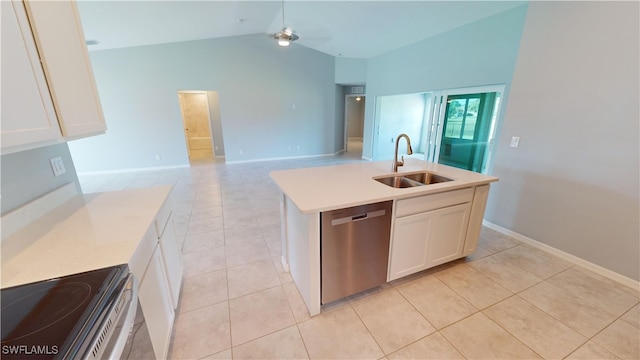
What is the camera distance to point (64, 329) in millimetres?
663

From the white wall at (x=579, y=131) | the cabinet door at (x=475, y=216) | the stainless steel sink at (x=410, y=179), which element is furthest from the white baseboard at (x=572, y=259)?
the stainless steel sink at (x=410, y=179)

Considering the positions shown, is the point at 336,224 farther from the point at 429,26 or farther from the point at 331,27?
the point at 331,27

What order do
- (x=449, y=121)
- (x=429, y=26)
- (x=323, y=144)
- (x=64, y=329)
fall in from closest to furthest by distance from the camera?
(x=64, y=329)
(x=429, y=26)
(x=449, y=121)
(x=323, y=144)

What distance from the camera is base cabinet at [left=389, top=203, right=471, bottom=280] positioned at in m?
1.88

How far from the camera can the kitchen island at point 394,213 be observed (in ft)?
5.30

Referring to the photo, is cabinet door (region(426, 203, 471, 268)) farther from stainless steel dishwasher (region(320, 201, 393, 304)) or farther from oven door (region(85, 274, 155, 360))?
oven door (region(85, 274, 155, 360))

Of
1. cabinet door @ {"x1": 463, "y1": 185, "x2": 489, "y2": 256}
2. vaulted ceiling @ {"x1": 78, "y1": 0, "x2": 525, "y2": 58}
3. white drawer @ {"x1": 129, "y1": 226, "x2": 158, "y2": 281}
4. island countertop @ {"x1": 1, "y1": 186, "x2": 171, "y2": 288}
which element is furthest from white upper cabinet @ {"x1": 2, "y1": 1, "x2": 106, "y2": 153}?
vaulted ceiling @ {"x1": 78, "y1": 0, "x2": 525, "y2": 58}

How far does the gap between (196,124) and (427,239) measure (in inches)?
365

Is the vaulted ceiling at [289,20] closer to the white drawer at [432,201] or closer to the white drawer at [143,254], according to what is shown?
the white drawer at [432,201]

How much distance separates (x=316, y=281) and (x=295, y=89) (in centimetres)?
631

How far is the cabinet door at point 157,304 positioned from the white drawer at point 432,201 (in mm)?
1582

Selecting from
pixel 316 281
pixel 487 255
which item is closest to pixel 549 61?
pixel 487 255

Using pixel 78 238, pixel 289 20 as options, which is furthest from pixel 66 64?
pixel 289 20

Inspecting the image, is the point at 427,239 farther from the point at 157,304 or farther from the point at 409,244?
the point at 157,304
